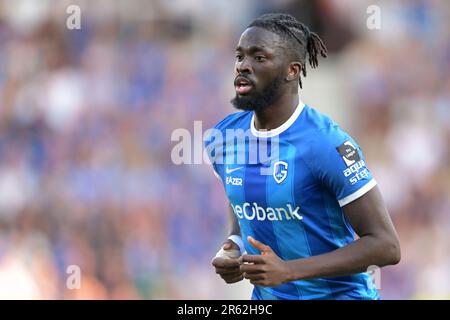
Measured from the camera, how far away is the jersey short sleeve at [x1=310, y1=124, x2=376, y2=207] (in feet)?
15.1

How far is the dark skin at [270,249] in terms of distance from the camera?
4371 millimetres

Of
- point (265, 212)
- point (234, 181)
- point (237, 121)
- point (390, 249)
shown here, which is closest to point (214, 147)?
point (237, 121)

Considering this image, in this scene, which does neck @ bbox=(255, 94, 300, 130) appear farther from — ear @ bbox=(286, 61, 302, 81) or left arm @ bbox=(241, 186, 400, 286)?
left arm @ bbox=(241, 186, 400, 286)

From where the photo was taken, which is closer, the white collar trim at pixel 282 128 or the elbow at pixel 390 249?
the elbow at pixel 390 249

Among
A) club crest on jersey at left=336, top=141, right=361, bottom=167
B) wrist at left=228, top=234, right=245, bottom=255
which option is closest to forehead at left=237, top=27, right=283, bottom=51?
club crest on jersey at left=336, top=141, right=361, bottom=167

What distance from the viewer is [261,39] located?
4875 millimetres

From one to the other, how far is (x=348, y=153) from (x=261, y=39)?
0.81m

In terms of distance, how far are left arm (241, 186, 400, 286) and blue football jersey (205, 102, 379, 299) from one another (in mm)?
89

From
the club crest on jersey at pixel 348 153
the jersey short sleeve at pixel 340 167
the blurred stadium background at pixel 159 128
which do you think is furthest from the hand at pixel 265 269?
the blurred stadium background at pixel 159 128

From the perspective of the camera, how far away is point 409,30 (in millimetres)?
11594

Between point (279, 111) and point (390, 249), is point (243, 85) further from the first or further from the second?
point (390, 249)

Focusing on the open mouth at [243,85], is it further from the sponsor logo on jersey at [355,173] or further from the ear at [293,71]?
the sponsor logo on jersey at [355,173]

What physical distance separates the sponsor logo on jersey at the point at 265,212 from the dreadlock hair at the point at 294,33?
858mm

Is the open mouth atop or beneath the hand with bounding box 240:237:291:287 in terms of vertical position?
atop
